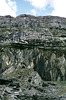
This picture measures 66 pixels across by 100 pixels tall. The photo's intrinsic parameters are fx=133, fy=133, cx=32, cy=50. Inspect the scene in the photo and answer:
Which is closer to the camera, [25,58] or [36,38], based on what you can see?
[25,58]

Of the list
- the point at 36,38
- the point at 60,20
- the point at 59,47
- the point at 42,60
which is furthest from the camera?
the point at 60,20

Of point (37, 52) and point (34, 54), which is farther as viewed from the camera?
point (37, 52)

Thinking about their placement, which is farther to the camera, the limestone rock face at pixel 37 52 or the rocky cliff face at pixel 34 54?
the limestone rock face at pixel 37 52

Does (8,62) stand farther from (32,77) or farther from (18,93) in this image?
(18,93)

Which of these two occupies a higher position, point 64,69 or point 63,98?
point 64,69

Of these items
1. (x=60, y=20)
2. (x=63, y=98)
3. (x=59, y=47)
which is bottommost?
(x=63, y=98)

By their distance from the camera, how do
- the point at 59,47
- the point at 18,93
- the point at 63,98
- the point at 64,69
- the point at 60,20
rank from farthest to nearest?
the point at 60,20
the point at 59,47
the point at 64,69
the point at 18,93
the point at 63,98

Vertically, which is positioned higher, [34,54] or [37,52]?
[37,52]

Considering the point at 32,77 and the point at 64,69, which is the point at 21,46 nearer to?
the point at 64,69

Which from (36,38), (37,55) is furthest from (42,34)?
(37,55)

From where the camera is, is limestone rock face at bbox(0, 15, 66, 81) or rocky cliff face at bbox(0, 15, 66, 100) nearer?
rocky cliff face at bbox(0, 15, 66, 100)
